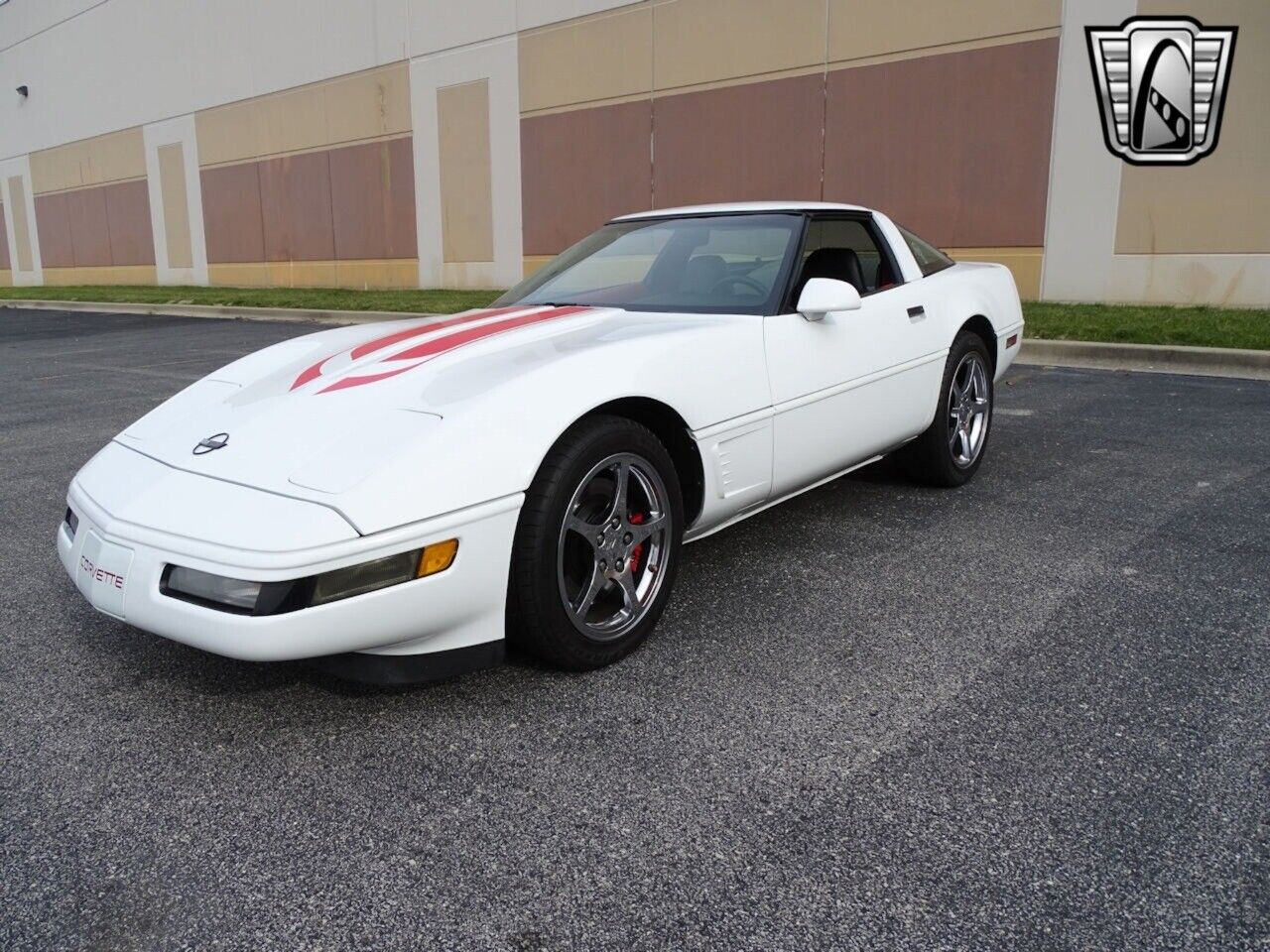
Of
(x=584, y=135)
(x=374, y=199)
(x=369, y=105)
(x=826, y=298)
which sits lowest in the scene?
(x=826, y=298)

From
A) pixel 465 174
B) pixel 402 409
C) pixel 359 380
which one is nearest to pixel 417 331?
pixel 359 380

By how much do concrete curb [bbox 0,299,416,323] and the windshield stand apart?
379 inches

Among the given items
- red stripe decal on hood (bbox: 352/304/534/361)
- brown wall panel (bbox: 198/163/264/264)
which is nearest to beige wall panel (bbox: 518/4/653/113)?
brown wall panel (bbox: 198/163/264/264)

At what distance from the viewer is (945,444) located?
463 centimetres

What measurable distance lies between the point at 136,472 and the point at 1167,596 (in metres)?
3.20

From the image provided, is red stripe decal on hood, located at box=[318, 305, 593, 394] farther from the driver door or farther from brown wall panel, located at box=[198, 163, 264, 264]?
brown wall panel, located at box=[198, 163, 264, 264]

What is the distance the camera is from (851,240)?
13.9 ft

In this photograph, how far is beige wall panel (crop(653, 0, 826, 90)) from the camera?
13.4 m

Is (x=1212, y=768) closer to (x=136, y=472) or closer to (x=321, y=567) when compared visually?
(x=321, y=567)

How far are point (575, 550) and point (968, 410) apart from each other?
268 cm

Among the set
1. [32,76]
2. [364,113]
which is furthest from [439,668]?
[32,76]

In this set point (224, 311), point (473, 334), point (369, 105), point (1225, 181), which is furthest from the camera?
point (369, 105)

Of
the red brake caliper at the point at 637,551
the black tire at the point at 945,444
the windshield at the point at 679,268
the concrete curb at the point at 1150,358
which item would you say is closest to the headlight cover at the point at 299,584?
the red brake caliper at the point at 637,551

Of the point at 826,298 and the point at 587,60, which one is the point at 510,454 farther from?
the point at 587,60
